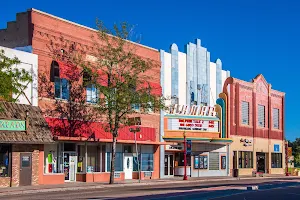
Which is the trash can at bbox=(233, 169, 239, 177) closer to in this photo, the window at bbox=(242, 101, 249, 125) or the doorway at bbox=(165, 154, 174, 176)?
the doorway at bbox=(165, 154, 174, 176)

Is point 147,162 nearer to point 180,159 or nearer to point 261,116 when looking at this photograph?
point 180,159

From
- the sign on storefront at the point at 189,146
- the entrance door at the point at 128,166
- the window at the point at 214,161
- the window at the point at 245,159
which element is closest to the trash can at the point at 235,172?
the window at the point at 214,161

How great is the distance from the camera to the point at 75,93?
42.6 m

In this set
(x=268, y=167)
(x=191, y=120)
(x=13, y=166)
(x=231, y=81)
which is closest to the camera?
(x=13, y=166)

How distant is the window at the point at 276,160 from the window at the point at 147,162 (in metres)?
27.0

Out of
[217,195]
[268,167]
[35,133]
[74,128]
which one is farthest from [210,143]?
[217,195]

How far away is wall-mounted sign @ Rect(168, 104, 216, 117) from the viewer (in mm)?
53791

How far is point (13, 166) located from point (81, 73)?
970 centimetres

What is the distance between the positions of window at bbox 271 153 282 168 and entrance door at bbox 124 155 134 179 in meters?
29.7

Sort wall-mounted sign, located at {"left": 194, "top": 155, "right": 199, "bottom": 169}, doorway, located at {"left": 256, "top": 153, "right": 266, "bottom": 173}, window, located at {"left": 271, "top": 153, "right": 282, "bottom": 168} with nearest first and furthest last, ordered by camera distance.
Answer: wall-mounted sign, located at {"left": 194, "top": 155, "right": 199, "bottom": 169}, doorway, located at {"left": 256, "top": 153, "right": 266, "bottom": 173}, window, located at {"left": 271, "top": 153, "right": 282, "bottom": 168}

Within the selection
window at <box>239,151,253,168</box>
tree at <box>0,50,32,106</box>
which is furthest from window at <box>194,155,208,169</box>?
tree at <box>0,50,32,106</box>

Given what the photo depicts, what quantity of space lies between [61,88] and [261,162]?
3694 centimetres

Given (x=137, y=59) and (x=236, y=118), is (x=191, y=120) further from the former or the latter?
(x=137, y=59)

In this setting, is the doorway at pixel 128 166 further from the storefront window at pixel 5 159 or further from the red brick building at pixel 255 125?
the red brick building at pixel 255 125
